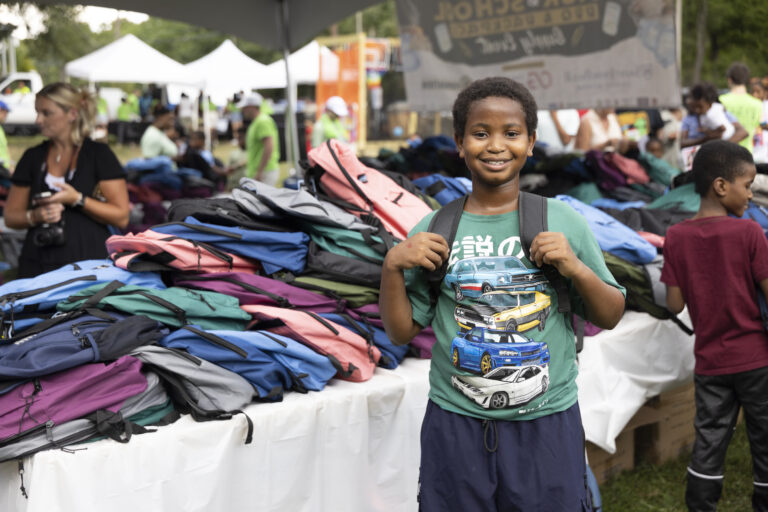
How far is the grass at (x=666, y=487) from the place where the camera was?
12.2 ft

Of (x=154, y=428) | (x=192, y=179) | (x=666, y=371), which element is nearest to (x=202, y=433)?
(x=154, y=428)

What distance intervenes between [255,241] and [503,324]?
1528 millimetres

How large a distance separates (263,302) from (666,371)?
2.12 metres

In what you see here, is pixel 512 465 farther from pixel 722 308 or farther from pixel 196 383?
pixel 722 308

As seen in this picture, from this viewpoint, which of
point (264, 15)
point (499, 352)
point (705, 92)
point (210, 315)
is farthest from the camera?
point (705, 92)

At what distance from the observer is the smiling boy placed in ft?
6.51

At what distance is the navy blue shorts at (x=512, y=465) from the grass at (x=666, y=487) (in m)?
1.84

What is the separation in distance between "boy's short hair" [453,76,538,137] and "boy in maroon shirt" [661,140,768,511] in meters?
1.42

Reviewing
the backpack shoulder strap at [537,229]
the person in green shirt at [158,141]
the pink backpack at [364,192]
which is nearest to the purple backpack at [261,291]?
the pink backpack at [364,192]

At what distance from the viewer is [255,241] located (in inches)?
128

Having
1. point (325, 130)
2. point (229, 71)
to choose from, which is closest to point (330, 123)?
point (325, 130)

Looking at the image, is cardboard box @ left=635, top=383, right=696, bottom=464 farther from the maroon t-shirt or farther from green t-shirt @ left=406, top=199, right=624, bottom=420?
green t-shirt @ left=406, top=199, right=624, bottom=420

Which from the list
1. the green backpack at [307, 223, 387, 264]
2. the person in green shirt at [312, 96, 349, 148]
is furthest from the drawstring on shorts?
the person in green shirt at [312, 96, 349, 148]

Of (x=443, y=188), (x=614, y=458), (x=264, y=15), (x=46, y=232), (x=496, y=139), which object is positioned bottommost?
(x=614, y=458)
